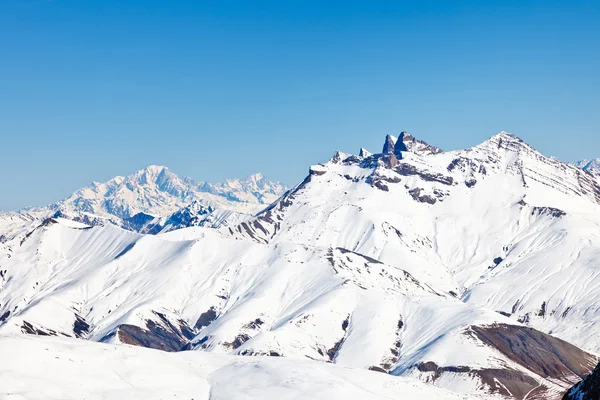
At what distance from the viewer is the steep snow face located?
487 ft

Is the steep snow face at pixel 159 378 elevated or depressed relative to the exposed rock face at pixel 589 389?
depressed

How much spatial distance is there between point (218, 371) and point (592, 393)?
114072 millimetres

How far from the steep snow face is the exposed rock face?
239 feet

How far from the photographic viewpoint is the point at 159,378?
16400 cm

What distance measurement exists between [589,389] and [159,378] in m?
106

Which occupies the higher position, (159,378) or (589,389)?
(589,389)

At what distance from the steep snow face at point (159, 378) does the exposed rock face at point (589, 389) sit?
72860 millimetres

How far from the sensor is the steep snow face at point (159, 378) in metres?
148

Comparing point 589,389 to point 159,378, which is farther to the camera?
point 159,378

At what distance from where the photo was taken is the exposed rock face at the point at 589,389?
86950mm

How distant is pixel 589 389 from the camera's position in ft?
289

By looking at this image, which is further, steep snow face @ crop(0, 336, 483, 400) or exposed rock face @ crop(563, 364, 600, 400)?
steep snow face @ crop(0, 336, 483, 400)

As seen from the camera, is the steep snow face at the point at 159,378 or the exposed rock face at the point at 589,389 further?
the steep snow face at the point at 159,378

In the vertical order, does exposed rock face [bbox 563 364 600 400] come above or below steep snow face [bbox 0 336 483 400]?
above
